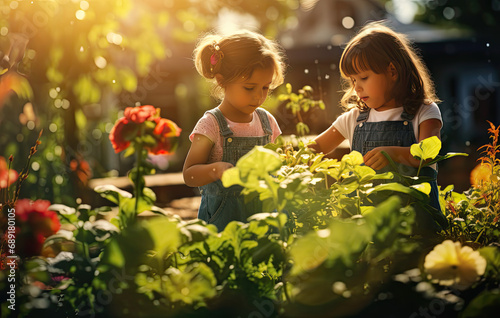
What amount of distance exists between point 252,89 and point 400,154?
0.52 metres

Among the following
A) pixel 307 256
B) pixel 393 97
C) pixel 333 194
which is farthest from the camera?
pixel 393 97

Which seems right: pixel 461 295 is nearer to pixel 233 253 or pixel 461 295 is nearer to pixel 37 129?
pixel 233 253

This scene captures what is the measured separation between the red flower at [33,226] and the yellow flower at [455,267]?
732mm

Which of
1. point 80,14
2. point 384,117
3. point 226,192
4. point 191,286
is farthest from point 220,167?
point 80,14

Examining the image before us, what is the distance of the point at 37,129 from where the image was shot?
381 cm

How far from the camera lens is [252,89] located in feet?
5.38

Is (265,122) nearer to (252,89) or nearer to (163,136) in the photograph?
(252,89)

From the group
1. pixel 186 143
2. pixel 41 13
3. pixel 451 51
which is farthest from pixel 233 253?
pixel 451 51

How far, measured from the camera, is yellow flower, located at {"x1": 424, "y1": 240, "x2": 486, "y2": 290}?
72cm

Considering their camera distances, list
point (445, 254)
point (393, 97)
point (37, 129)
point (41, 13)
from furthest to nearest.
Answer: point (37, 129), point (41, 13), point (393, 97), point (445, 254)

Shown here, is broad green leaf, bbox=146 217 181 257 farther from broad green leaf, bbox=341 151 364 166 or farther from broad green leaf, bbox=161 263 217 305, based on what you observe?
broad green leaf, bbox=341 151 364 166

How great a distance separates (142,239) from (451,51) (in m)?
13.1

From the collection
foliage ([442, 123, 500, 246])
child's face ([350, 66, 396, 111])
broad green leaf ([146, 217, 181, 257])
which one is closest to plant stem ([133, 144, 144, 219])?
broad green leaf ([146, 217, 181, 257])

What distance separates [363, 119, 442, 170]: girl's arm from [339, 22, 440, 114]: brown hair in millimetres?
99
